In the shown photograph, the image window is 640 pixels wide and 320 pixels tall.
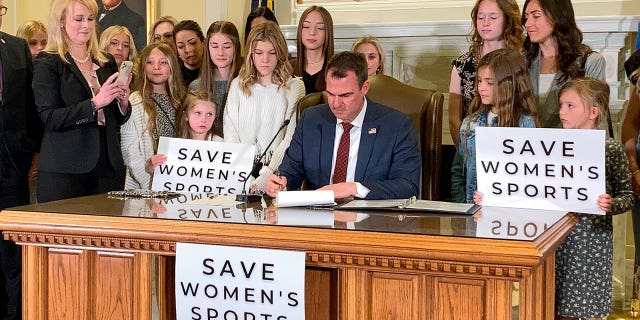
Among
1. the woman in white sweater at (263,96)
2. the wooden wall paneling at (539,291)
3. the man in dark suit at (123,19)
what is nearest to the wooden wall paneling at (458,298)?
the wooden wall paneling at (539,291)

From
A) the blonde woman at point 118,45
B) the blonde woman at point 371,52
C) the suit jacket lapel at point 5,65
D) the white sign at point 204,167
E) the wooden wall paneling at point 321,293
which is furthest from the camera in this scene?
the blonde woman at point 118,45

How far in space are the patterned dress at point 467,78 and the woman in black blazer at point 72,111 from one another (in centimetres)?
161

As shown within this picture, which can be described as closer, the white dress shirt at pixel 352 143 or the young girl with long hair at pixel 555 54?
the white dress shirt at pixel 352 143

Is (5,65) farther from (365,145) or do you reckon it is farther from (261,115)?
(365,145)

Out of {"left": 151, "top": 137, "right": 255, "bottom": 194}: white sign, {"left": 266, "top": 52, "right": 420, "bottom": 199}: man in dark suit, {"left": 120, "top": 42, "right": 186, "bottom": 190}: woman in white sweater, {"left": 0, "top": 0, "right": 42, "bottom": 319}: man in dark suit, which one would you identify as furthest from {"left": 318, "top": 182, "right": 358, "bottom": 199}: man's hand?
{"left": 0, "top": 0, "right": 42, "bottom": 319}: man in dark suit

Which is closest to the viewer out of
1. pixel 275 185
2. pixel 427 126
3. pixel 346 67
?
pixel 275 185

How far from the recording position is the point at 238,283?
105 inches

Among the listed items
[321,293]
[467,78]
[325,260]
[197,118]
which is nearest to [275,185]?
[321,293]

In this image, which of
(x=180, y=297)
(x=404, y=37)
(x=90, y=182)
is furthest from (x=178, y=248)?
(x=404, y=37)

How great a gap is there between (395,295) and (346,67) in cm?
124

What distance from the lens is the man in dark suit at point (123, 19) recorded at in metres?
7.07

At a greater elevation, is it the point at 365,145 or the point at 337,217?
the point at 365,145

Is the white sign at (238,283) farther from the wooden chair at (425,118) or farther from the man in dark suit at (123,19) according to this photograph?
the man in dark suit at (123,19)

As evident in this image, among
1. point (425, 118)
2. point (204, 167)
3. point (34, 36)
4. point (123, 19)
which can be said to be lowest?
point (204, 167)
